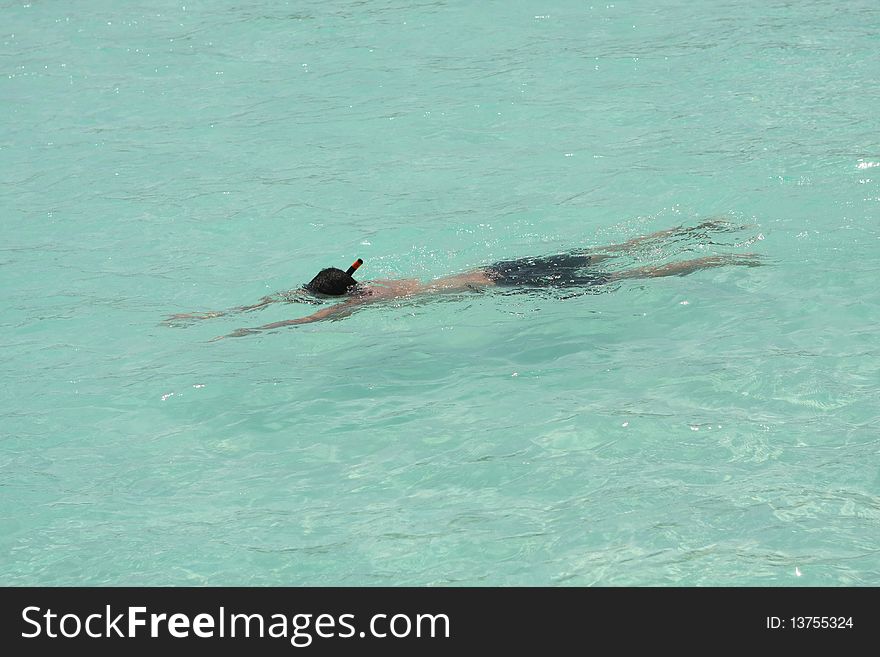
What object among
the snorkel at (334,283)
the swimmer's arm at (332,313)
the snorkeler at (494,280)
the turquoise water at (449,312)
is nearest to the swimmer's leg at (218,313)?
the snorkeler at (494,280)

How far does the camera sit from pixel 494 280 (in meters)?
8.53

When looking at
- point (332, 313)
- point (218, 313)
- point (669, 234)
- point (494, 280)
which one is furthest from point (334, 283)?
point (669, 234)

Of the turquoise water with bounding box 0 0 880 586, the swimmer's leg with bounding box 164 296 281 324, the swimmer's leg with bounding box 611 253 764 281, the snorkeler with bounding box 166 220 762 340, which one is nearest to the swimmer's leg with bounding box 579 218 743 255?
the snorkeler with bounding box 166 220 762 340

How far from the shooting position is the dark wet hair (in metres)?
8.17

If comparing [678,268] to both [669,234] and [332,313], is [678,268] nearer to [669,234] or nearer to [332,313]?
[669,234]

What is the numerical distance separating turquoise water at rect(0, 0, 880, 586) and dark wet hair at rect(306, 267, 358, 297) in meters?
0.41

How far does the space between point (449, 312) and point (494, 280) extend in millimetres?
433

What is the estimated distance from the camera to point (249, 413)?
751cm

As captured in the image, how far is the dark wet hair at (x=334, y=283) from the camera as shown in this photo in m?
8.17

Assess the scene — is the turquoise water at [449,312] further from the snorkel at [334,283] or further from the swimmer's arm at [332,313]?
the snorkel at [334,283]
